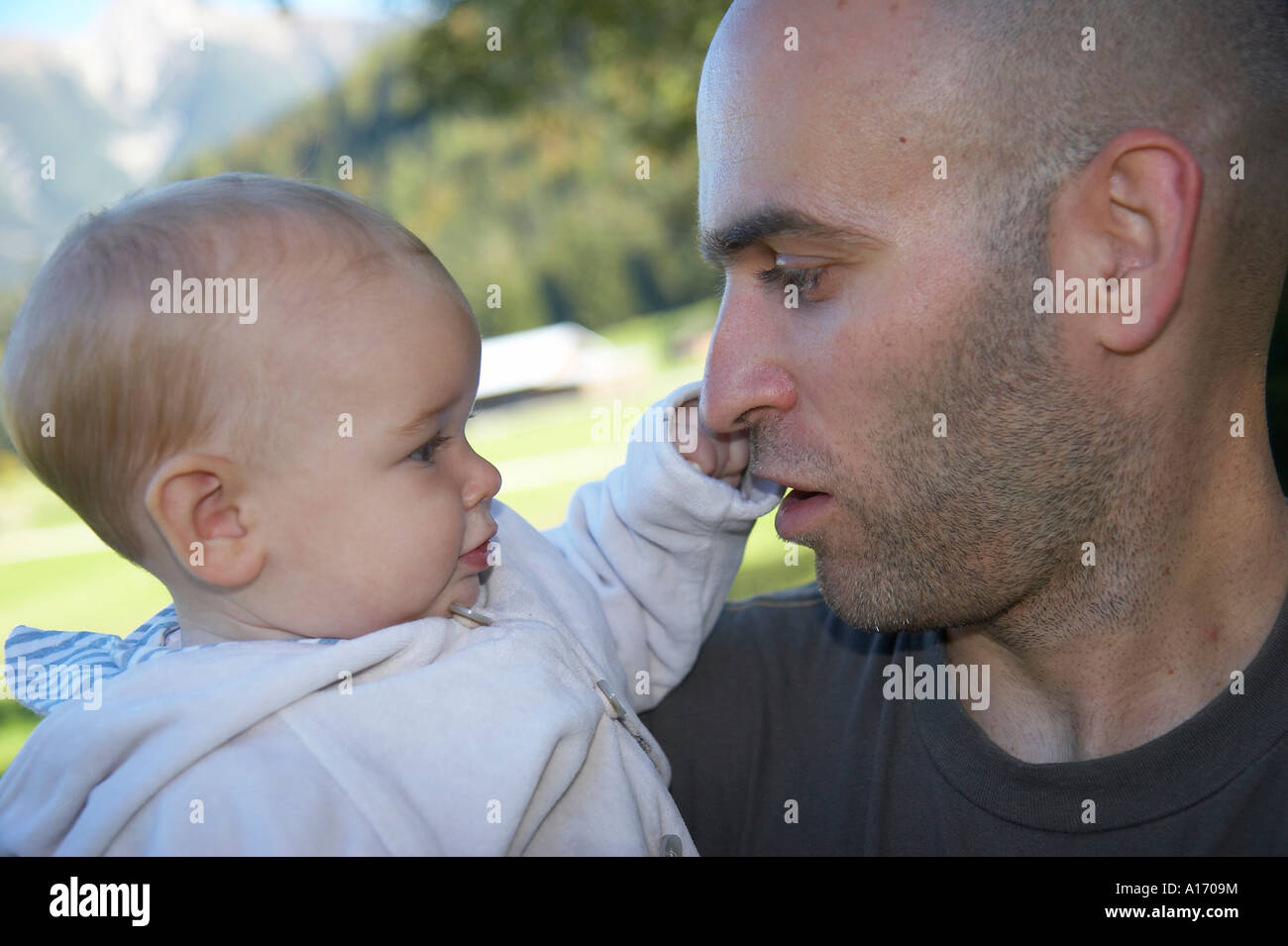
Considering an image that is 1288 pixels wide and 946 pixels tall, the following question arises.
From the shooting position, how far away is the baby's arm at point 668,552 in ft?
7.00

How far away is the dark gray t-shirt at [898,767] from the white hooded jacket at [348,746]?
265 mm

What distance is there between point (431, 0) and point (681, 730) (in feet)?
26.9

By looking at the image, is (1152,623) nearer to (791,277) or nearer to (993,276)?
(993,276)

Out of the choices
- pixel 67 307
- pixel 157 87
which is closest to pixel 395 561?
pixel 67 307

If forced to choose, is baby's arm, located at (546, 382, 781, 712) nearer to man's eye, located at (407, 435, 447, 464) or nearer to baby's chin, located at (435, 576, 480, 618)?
baby's chin, located at (435, 576, 480, 618)

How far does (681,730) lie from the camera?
227 cm

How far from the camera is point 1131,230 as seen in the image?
1.82 meters

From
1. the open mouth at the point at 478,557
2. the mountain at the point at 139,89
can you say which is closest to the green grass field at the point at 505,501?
the open mouth at the point at 478,557

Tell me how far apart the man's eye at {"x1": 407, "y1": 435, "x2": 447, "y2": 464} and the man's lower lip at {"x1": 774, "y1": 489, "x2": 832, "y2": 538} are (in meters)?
0.63

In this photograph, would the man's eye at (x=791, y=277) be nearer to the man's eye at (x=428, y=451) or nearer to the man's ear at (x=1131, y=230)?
the man's ear at (x=1131, y=230)

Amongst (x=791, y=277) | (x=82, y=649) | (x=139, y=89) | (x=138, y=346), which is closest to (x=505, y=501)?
(x=139, y=89)

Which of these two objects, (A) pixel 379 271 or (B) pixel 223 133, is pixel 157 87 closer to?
(B) pixel 223 133

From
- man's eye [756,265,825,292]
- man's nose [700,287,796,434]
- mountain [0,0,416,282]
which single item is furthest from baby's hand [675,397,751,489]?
mountain [0,0,416,282]

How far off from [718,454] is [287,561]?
34.7 inches
